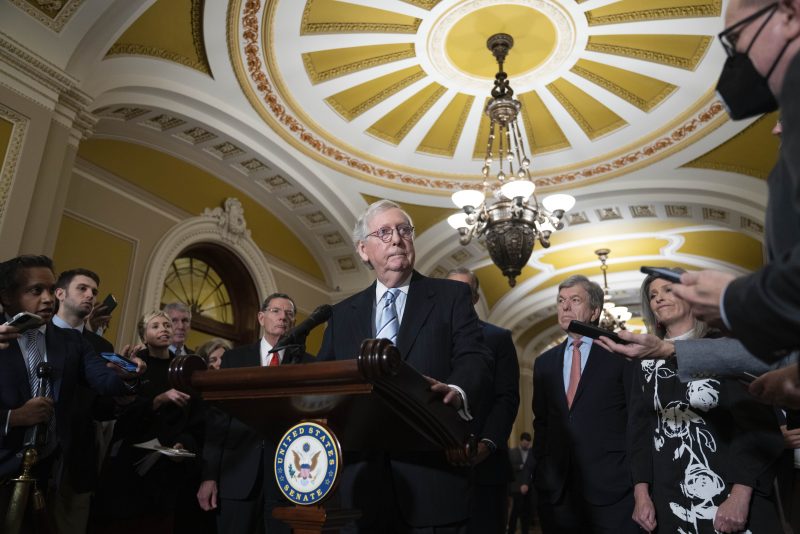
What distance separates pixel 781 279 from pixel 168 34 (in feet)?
17.5

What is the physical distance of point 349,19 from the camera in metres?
5.56

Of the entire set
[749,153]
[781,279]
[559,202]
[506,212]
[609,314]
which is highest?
[749,153]

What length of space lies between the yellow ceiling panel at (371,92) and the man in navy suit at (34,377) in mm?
4605

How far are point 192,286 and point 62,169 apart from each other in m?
2.94

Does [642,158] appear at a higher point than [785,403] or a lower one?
higher

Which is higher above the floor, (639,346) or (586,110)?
(586,110)

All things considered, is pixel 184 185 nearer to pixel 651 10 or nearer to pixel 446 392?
pixel 651 10

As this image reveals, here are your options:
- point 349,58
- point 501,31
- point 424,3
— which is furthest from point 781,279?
point 349,58

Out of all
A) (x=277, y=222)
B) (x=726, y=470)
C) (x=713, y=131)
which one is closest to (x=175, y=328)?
(x=726, y=470)

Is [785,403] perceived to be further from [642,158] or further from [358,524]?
[642,158]

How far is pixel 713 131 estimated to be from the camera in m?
6.68

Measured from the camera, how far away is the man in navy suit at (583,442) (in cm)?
251

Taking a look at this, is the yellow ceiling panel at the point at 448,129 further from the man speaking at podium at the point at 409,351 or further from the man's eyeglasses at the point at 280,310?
the man speaking at podium at the point at 409,351

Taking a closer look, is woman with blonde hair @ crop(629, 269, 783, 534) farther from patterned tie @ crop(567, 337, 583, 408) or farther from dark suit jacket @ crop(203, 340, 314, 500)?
dark suit jacket @ crop(203, 340, 314, 500)
